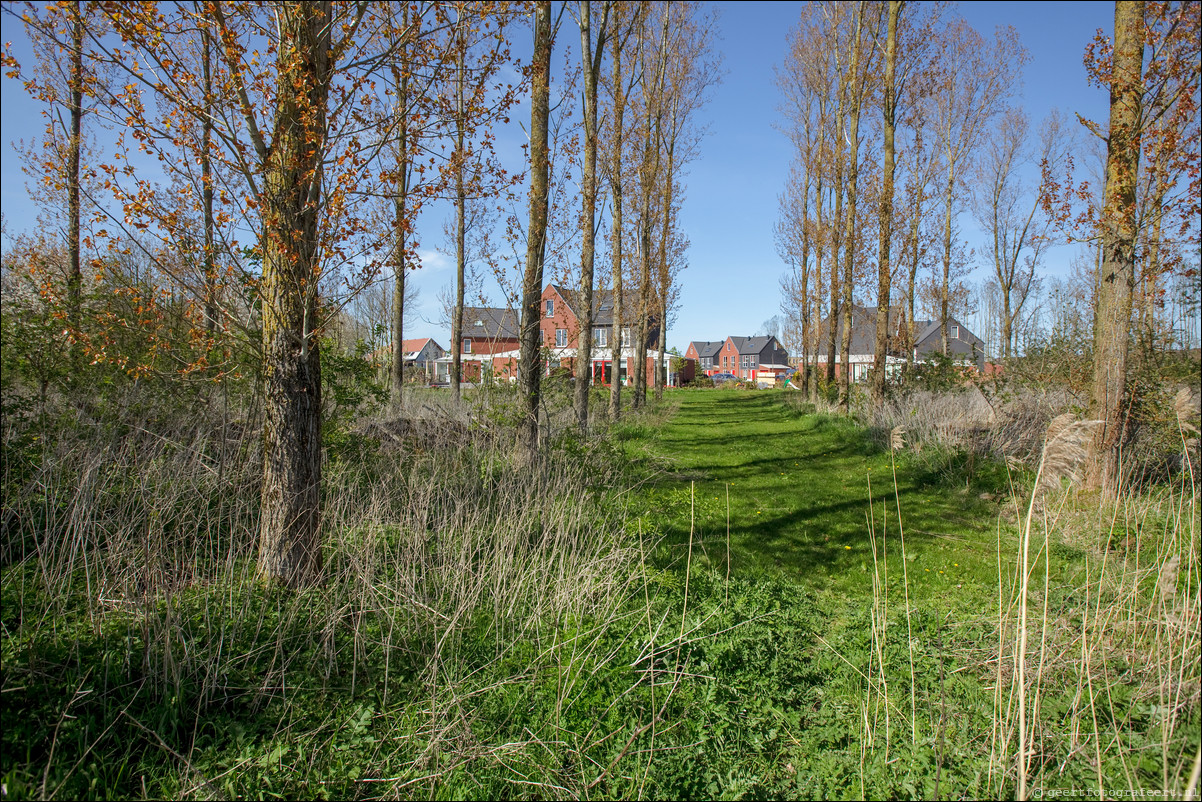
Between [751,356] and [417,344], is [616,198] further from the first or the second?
[751,356]

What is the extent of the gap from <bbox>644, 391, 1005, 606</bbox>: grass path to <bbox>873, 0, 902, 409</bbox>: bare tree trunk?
249cm

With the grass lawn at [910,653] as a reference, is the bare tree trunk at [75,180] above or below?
above

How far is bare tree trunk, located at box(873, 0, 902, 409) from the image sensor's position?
14836mm

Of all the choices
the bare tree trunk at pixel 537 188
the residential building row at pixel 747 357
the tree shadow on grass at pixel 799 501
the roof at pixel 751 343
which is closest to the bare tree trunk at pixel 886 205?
the tree shadow on grass at pixel 799 501

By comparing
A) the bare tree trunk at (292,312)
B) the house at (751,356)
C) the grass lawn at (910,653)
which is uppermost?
the house at (751,356)

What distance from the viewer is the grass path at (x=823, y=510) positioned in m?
5.61

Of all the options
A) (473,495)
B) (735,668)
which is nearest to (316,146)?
(473,495)

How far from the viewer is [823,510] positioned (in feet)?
25.4

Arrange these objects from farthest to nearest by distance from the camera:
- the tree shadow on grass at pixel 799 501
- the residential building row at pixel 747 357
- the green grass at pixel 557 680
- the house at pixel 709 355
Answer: the house at pixel 709 355, the residential building row at pixel 747 357, the tree shadow on grass at pixel 799 501, the green grass at pixel 557 680

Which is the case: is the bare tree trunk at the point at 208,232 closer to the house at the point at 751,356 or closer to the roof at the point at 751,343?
the house at the point at 751,356

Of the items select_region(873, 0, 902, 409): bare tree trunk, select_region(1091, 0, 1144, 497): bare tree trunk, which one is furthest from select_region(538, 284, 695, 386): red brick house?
select_region(873, 0, 902, 409): bare tree trunk

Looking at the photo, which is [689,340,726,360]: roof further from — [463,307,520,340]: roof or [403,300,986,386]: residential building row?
[463,307,520,340]: roof

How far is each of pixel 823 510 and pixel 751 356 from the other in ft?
262

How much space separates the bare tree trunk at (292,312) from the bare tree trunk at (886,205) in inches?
535
